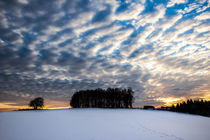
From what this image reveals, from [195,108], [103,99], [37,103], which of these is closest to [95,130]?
[37,103]

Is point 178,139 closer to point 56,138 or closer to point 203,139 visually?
point 203,139

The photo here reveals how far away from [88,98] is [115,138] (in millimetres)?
129430

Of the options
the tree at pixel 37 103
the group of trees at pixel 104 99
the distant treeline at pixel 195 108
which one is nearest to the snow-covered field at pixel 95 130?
the tree at pixel 37 103

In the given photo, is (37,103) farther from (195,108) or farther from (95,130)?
(195,108)

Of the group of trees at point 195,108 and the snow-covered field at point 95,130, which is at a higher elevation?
the snow-covered field at point 95,130

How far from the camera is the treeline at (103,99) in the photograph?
143m

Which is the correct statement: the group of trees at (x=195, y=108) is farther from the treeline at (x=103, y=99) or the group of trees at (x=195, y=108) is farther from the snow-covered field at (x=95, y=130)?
the snow-covered field at (x=95, y=130)

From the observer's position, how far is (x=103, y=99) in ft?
478

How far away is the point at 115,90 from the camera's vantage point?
148 meters

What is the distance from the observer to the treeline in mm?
143000

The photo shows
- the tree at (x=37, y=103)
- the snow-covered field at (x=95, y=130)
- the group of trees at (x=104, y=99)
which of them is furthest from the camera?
the group of trees at (x=104, y=99)

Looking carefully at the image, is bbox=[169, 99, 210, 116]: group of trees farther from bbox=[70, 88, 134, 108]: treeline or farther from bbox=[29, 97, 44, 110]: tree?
bbox=[29, 97, 44, 110]: tree

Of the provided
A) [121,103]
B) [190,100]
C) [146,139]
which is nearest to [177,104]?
[190,100]

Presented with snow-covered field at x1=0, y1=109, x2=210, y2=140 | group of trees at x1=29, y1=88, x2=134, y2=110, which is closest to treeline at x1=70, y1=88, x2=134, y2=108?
group of trees at x1=29, y1=88, x2=134, y2=110
